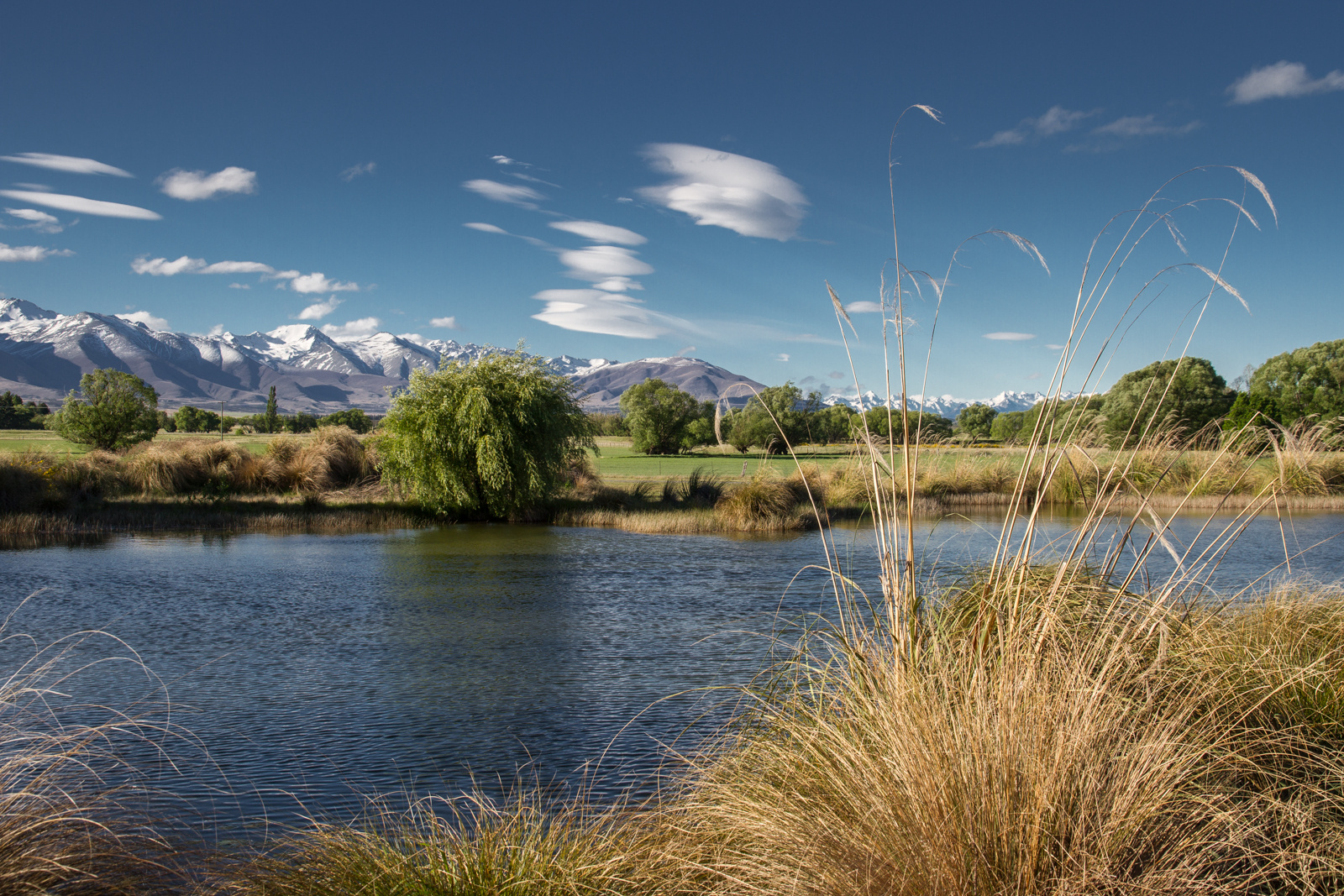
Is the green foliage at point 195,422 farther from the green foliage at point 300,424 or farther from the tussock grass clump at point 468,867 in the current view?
the tussock grass clump at point 468,867

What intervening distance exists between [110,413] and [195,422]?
90.6 metres

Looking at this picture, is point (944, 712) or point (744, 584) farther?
point (744, 584)

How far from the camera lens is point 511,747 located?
6.51 meters

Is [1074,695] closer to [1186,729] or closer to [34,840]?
[1186,729]

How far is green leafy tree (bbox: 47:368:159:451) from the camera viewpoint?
37.0 meters

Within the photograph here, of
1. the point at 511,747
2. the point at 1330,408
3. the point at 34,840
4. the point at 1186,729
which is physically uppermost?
the point at 1330,408

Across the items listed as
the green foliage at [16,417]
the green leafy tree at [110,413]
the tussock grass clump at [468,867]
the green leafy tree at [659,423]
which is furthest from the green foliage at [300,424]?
the tussock grass clump at [468,867]

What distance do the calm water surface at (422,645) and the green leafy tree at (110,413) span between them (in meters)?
21.3

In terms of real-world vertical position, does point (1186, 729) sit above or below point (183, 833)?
above

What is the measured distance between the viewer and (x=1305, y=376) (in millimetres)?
65188

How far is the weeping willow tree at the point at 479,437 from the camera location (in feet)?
75.2

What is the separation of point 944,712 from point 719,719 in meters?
3.89

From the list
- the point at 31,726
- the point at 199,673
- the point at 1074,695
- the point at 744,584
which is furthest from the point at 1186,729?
the point at 744,584

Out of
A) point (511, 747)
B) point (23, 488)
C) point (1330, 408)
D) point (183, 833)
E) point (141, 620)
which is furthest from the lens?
point (1330, 408)
